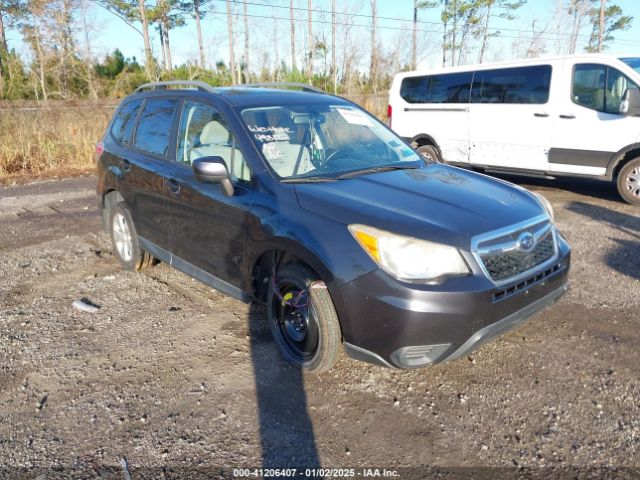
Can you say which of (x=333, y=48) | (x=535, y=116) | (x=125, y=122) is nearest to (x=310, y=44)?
(x=333, y=48)

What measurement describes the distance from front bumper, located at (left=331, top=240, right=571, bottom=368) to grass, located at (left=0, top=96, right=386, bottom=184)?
1092cm

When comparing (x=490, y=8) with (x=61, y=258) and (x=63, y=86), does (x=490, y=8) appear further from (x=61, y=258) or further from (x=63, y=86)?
(x=61, y=258)

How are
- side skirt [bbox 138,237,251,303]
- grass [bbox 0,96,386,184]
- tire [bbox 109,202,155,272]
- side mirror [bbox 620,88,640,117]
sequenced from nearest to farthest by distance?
side skirt [bbox 138,237,251,303]
tire [bbox 109,202,155,272]
side mirror [bbox 620,88,640,117]
grass [bbox 0,96,386,184]

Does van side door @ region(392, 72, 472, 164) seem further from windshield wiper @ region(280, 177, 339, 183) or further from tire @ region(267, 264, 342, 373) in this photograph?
tire @ region(267, 264, 342, 373)

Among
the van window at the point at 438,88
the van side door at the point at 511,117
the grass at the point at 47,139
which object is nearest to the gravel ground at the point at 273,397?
the van side door at the point at 511,117

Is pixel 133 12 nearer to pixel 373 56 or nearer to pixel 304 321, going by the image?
pixel 373 56

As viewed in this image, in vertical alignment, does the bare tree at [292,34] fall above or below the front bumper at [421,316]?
above

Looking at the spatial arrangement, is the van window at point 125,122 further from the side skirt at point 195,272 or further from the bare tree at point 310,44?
the bare tree at point 310,44

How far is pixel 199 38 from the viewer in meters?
35.5

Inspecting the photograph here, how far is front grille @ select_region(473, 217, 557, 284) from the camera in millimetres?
2723

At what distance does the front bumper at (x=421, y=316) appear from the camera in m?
2.61

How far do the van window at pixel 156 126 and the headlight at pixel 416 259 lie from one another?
2.36 m

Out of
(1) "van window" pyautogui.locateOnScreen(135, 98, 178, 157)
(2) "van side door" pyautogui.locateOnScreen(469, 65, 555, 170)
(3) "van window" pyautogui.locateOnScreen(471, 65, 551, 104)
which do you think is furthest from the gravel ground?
(3) "van window" pyautogui.locateOnScreen(471, 65, 551, 104)

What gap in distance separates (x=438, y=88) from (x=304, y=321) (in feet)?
25.6
